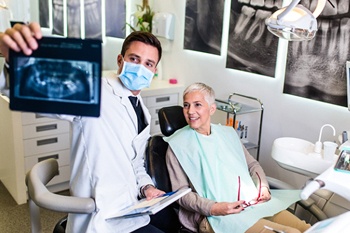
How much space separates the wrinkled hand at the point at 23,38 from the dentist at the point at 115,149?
24.8 inches

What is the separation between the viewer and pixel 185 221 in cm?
188

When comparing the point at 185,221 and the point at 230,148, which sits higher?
the point at 230,148

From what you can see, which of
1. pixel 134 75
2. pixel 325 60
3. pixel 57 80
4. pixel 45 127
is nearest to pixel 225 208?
pixel 134 75

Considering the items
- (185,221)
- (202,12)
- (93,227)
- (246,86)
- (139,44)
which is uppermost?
(202,12)

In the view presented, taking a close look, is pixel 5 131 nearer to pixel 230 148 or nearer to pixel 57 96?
pixel 230 148

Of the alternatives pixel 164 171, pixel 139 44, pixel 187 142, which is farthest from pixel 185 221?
pixel 139 44

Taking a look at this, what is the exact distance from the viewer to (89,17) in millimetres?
4559

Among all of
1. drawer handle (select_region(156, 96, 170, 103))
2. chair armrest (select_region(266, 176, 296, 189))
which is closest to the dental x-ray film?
chair armrest (select_region(266, 176, 296, 189))

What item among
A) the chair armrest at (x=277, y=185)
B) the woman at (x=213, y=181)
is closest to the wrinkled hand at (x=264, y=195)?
the woman at (x=213, y=181)

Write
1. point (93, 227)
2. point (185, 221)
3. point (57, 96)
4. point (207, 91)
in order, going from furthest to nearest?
1. point (207, 91)
2. point (185, 221)
3. point (93, 227)
4. point (57, 96)

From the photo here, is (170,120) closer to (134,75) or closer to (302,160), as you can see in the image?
(134,75)

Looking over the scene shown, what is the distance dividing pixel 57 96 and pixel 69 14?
13.8 feet

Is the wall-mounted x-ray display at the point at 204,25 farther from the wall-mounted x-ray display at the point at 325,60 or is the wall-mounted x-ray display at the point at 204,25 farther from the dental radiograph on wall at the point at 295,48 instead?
the wall-mounted x-ray display at the point at 325,60

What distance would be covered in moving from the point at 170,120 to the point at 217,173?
0.41 metres
